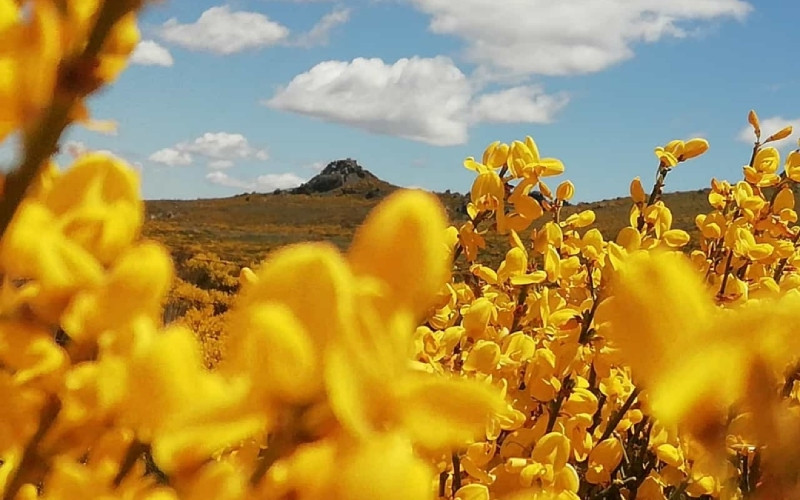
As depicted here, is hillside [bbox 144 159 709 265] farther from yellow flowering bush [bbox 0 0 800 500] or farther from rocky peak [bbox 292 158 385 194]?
yellow flowering bush [bbox 0 0 800 500]

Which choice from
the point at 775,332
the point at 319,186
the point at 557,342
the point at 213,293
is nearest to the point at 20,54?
the point at 775,332

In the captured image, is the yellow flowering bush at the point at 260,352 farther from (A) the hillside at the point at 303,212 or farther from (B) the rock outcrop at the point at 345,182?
(B) the rock outcrop at the point at 345,182

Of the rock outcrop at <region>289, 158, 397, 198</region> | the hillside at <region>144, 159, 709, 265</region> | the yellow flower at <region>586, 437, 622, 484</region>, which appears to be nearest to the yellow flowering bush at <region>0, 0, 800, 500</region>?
the yellow flower at <region>586, 437, 622, 484</region>

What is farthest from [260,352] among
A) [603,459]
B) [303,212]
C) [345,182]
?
[345,182]

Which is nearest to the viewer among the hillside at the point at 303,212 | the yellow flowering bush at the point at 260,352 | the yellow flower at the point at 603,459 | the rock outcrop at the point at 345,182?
the yellow flowering bush at the point at 260,352

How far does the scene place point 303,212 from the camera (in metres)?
32.8

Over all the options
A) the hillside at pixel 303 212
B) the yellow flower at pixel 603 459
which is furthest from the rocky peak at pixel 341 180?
the yellow flower at pixel 603 459

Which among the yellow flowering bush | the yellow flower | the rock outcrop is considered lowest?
the rock outcrop

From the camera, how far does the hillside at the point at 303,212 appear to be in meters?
22.3

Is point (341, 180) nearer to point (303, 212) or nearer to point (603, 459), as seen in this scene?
point (303, 212)

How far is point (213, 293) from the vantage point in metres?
9.74

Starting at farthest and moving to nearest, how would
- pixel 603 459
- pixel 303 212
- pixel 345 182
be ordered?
pixel 345 182 < pixel 303 212 < pixel 603 459

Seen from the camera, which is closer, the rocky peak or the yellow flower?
the yellow flower

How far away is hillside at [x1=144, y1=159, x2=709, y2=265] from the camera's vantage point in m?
22.3
